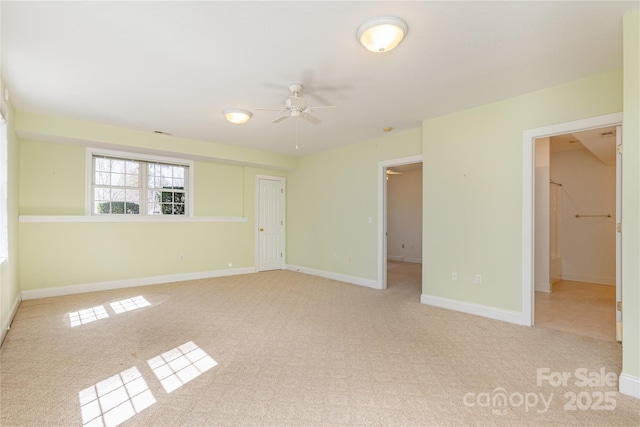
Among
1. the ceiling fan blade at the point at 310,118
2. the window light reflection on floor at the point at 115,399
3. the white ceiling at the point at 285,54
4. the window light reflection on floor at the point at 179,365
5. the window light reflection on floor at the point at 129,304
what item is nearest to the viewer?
the window light reflection on floor at the point at 115,399

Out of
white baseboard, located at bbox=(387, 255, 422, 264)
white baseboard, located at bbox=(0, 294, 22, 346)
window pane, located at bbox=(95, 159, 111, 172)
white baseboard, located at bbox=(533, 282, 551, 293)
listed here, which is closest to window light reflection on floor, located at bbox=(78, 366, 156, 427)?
white baseboard, located at bbox=(0, 294, 22, 346)

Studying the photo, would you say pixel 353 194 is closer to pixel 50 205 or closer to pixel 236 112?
pixel 236 112

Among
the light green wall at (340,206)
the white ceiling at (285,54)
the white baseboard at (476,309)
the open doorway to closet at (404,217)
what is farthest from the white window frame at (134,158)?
the open doorway to closet at (404,217)

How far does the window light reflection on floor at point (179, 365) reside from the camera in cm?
226

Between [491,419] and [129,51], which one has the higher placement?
[129,51]

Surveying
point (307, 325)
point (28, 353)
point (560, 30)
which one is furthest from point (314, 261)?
point (560, 30)

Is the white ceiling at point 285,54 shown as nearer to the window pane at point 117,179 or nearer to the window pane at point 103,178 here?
the window pane at point 103,178

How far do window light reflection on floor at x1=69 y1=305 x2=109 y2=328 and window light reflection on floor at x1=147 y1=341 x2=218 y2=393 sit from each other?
1502 mm

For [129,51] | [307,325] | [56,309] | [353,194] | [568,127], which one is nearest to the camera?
[129,51]

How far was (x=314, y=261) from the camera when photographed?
21.4 ft

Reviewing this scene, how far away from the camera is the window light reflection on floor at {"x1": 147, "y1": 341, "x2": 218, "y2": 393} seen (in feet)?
7.41

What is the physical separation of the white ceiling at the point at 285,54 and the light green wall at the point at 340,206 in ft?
4.47

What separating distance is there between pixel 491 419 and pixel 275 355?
163cm

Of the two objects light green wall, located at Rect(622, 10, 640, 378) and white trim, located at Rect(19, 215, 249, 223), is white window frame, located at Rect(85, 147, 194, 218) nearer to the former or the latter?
white trim, located at Rect(19, 215, 249, 223)
